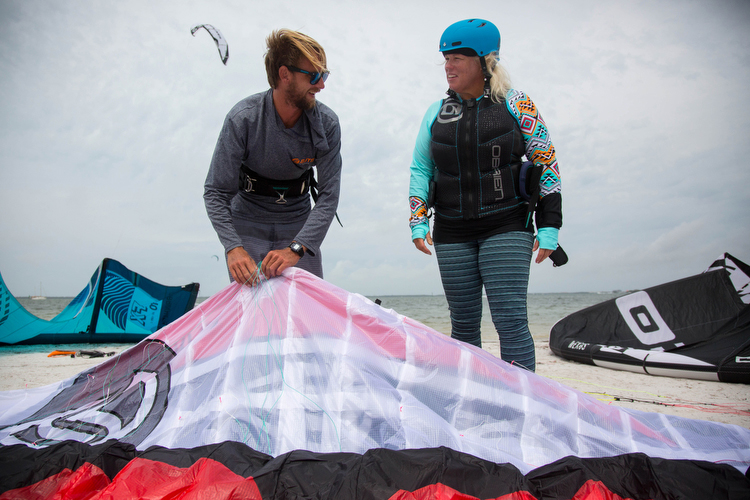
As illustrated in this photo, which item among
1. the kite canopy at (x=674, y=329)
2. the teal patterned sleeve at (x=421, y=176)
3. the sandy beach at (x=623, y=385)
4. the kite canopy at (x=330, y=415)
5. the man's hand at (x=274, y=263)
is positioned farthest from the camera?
the kite canopy at (x=674, y=329)

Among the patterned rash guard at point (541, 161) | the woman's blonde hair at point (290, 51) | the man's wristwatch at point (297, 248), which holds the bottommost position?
the man's wristwatch at point (297, 248)

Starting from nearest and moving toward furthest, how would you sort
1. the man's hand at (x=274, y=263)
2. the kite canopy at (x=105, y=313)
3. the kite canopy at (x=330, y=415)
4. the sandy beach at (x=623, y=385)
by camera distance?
the kite canopy at (x=330, y=415)
the man's hand at (x=274, y=263)
the sandy beach at (x=623, y=385)
the kite canopy at (x=105, y=313)

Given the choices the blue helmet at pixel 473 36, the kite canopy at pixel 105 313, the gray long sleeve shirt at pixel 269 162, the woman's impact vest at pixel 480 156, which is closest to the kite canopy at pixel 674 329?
the woman's impact vest at pixel 480 156

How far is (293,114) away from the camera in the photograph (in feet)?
7.07

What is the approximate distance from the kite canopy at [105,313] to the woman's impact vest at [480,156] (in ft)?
16.8

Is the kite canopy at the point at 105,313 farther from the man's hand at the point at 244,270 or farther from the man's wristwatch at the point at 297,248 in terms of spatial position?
the man's wristwatch at the point at 297,248

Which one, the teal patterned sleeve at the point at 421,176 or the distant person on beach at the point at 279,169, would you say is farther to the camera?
the teal patterned sleeve at the point at 421,176

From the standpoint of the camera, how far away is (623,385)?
310 centimetres

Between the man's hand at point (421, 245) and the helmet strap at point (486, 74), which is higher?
the helmet strap at point (486, 74)

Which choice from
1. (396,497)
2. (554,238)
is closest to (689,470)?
(396,497)

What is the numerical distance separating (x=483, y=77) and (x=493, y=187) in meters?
0.56

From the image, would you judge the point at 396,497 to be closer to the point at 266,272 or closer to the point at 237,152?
the point at 266,272

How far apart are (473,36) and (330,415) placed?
1.77 m

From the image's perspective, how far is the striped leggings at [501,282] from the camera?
1884mm
